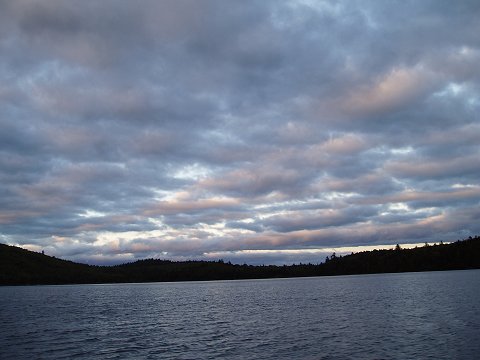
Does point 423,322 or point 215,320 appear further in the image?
A: point 215,320

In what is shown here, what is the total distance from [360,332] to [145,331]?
33.2m

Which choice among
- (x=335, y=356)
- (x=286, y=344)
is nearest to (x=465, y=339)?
(x=335, y=356)

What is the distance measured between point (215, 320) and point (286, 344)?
111ft

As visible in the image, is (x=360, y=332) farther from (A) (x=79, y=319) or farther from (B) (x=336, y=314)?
→ (A) (x=79, y=319)

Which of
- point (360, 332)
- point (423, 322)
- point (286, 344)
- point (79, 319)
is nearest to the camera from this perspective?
point (286, 344)

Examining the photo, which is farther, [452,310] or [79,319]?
[79,319]

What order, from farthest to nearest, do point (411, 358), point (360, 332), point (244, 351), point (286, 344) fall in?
point (360, 332)
point (286, 344)
point (244, 351)
point (411, 358)

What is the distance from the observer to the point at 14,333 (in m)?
71.8

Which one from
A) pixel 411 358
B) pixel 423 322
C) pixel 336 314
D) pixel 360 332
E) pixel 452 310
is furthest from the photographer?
pixel 336 314

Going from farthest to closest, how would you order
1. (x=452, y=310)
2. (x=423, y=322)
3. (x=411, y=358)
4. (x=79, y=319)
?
1. (x=79, y=319)
2. (x=452, y=310)
3. (x=423, y=322)
4. (x=411, y=358)

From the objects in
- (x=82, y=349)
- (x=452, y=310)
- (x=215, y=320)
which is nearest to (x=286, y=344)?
(x=82, y=349)

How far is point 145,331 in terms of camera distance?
71.6 m

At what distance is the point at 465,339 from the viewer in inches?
2007

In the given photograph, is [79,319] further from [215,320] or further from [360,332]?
[360,332]
